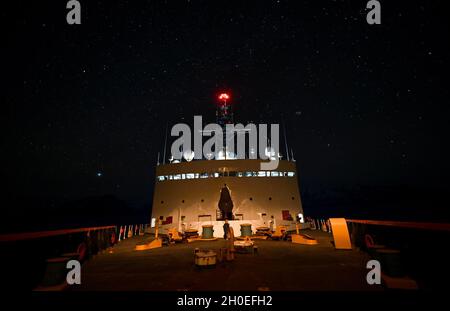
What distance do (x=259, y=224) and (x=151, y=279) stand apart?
12.7 m

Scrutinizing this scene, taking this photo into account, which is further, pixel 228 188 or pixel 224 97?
pixel 224 97

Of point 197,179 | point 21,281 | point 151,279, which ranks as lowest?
point 151,279

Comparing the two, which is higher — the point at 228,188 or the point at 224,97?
the point at 224,97

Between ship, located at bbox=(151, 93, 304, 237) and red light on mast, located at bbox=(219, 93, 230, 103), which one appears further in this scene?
red light on mast, located at bbox=(219, 93, 230, 103)

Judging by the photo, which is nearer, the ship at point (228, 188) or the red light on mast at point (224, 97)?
the ship at point (228, 188)

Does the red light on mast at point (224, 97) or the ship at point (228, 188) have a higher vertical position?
the red light on mast at point (224, 97)

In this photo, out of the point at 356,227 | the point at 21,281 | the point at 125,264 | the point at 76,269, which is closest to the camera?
the point at 21,281

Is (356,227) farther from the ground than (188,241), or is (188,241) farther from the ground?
(356,227)

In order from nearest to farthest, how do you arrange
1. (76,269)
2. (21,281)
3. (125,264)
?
(21,281) < (76,269) < (125,264)

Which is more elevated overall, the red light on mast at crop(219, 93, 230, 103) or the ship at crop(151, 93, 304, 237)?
the red light on mast at crop(219, 93, 230, 103)

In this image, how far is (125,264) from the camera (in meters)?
8.98

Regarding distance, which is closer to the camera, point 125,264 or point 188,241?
point 125,264
